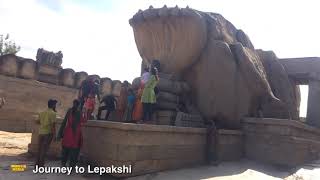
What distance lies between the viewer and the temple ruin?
8.52 metres

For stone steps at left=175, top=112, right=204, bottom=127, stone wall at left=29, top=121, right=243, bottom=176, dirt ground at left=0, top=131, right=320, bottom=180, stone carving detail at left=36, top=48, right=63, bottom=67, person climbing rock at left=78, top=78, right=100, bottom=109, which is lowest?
dirt ground at left=0, top=131, right=320, bottom=180

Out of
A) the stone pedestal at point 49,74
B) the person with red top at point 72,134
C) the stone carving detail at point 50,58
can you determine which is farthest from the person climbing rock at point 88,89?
the stone carving detail at point 50,58

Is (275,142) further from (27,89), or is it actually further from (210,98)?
(27,89)

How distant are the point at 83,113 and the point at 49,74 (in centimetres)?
800

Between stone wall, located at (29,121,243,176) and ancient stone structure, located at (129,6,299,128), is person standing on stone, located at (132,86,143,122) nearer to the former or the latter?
stone wall, located at (29,121,243,176)

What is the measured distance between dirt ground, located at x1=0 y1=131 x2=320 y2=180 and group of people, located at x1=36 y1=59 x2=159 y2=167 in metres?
0.52

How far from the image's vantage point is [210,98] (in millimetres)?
10930

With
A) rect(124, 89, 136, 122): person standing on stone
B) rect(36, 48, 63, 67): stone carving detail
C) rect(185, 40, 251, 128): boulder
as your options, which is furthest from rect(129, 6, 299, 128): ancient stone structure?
rect(36, 48, 63, 67): stone carving detail

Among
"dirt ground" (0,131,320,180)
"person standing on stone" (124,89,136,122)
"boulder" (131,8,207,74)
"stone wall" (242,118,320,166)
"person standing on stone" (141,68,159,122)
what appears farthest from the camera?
"boulder" (131,8,207,74)

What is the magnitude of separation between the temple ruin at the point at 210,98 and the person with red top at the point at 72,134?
0.39m

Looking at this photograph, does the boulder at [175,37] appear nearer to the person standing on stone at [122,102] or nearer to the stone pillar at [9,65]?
the person standing on stone at [122,102]

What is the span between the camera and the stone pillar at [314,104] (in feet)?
44.3

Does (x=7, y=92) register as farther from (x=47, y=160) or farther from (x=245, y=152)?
(x=245, y=152)

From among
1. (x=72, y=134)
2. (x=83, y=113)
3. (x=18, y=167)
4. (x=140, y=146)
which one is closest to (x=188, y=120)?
(x=83, y=113)
